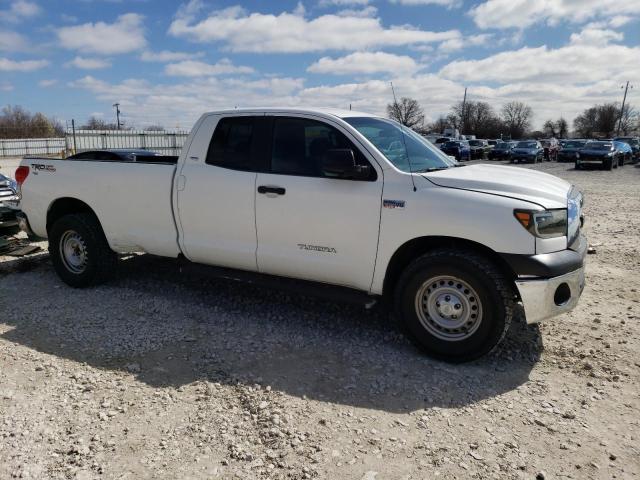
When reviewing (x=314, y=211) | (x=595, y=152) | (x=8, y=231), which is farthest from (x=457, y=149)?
(x=314, y=211)

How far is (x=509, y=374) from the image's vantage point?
3.81 m

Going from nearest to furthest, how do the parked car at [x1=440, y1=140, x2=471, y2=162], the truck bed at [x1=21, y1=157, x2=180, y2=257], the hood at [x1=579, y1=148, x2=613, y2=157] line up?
the truck bed at [x1=21, y1=157, x2=180, y2=257] → the hood at [x1=579, y1=148, x2=613, y2=157] → the parked car at [x1=440, y1=140, x2=471, y2=162]

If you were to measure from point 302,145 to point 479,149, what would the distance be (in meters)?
40.1

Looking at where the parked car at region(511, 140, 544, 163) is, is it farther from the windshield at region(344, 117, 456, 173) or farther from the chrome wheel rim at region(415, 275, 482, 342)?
the chrome wheel rim at region(415, 275, 482, 342)

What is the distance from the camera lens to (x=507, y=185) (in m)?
3.77

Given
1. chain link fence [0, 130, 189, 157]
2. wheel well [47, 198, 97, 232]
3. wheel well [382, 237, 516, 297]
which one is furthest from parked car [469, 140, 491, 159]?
wheel well [382, 237, 516, 297]

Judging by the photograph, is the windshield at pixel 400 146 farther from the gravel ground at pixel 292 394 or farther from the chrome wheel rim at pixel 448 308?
the gravel ground at pixel 292 394

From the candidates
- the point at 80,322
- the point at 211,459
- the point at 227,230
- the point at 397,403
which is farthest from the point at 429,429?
the point at 80,322

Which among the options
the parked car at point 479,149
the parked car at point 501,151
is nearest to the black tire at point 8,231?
the parked car at point 501,151

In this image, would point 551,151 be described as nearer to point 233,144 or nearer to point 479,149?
point 479,149

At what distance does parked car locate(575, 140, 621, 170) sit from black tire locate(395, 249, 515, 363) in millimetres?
28438

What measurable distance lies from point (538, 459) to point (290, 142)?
304 centimetres

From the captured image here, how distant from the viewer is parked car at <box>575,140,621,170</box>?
28047 mm

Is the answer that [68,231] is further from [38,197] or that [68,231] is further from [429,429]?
[429,429]
